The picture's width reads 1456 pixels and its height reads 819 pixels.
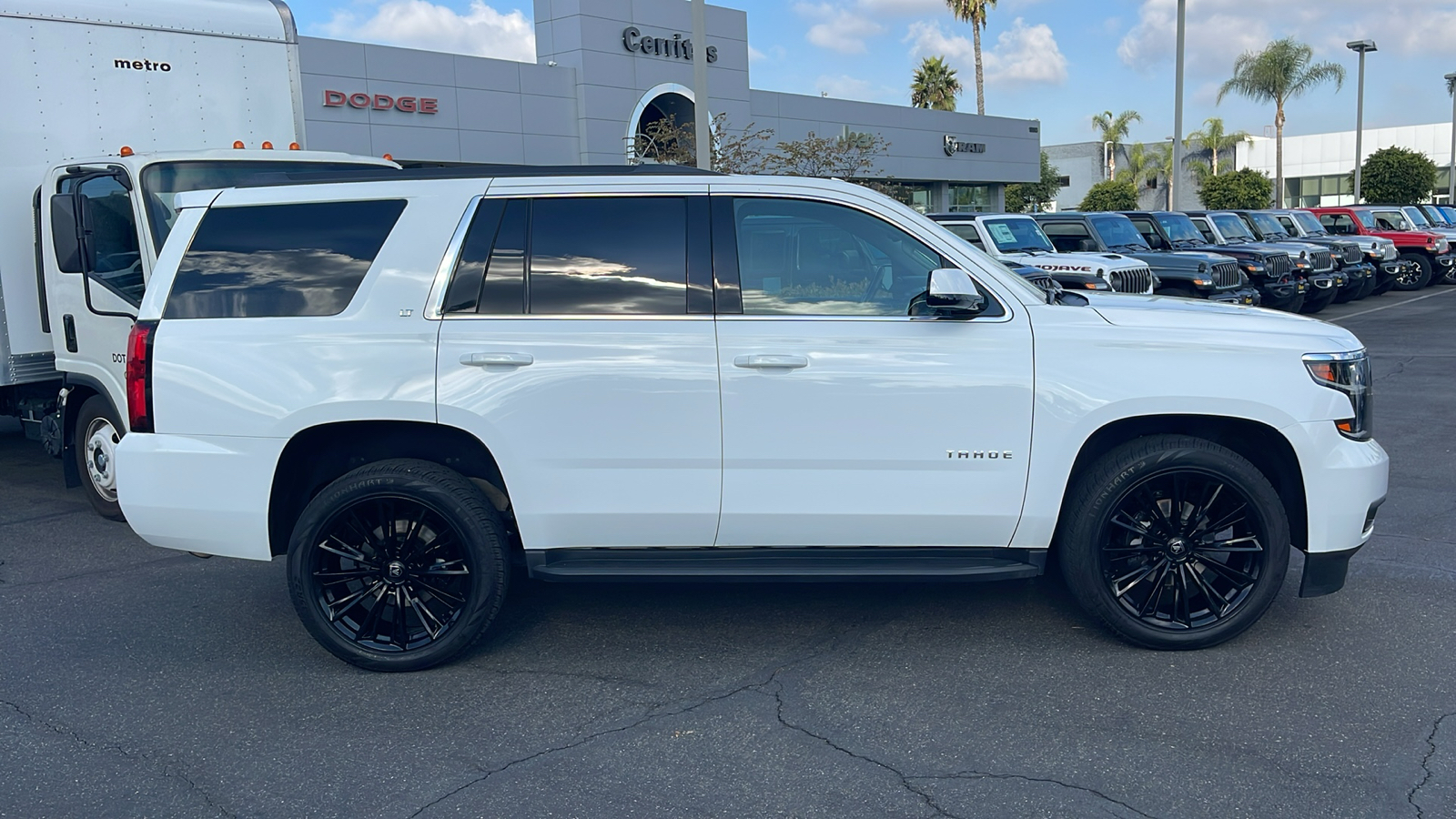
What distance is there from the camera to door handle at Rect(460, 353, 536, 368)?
14.9 feet

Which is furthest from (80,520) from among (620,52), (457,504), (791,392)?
(620,52)

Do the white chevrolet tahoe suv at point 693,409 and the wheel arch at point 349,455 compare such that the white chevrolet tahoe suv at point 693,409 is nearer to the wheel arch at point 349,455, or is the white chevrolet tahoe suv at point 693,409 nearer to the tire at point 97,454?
the wheel arch at point 349,455

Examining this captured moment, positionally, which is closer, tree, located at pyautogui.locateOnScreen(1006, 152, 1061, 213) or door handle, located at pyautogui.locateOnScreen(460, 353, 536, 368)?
door handle, located at pyautogui.locateOnScreen(460, 353, 536, 368)

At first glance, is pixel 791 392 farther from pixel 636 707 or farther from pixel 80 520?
pixel 80 520

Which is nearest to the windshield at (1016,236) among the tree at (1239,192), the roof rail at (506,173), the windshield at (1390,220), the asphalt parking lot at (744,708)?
the asphalt parking lot at (744,708)

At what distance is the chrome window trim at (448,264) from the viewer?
4.61m

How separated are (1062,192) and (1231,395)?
82016mm

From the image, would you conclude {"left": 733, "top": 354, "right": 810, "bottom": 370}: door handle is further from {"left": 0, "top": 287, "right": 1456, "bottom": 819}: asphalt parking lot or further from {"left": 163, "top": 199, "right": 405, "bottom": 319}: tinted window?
{"left": 163, "top": 199, "right": 405, "bottom": 319}: tinted window

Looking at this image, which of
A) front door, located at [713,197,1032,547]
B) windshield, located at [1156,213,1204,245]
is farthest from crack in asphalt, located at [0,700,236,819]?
windshield, located at [1156,213,1204,245]

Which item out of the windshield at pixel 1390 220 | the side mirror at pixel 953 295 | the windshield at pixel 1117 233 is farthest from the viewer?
→ the windshield at pixel 1390 220

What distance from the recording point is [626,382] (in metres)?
4.51

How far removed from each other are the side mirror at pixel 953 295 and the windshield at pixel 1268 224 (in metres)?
19.7

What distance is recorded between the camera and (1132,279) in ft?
46.1

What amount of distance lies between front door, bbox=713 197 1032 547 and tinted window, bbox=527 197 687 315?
211mm
